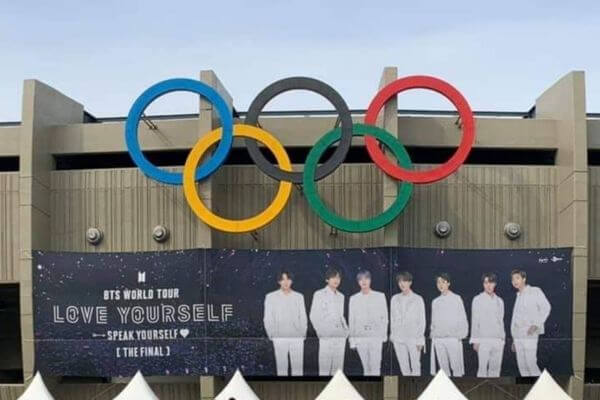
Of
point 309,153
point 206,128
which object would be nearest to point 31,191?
point 206,128

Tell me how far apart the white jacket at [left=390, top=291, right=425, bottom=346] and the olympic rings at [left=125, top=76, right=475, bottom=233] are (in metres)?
2.48

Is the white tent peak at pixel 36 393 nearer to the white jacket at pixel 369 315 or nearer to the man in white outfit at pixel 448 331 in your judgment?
the white jacket at pixel 369 315

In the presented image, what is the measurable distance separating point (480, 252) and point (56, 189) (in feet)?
47.4

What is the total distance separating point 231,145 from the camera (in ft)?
84.5

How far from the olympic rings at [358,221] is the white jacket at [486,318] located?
3.89 m

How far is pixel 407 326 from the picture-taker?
83.4 feet

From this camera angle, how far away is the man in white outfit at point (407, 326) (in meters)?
25.4

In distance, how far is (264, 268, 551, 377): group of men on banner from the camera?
2541cm

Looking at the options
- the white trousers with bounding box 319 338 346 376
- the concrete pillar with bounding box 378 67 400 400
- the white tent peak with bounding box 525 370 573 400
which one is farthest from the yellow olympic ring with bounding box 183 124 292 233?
the white tent peak with bounding box 525 370 573 400

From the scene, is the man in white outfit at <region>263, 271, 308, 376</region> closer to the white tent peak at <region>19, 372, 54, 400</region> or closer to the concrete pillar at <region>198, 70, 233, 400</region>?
the concrete pillar at <region>198, 70, 233, 400</region>

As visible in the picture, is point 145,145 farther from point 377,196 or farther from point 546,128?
point 546,128

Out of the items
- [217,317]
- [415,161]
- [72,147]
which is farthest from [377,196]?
[72,147]

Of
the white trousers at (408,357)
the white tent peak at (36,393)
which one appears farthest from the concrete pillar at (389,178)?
the white tent peak at (36,393)

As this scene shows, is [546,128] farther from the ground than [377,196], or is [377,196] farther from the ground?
[546,128]
